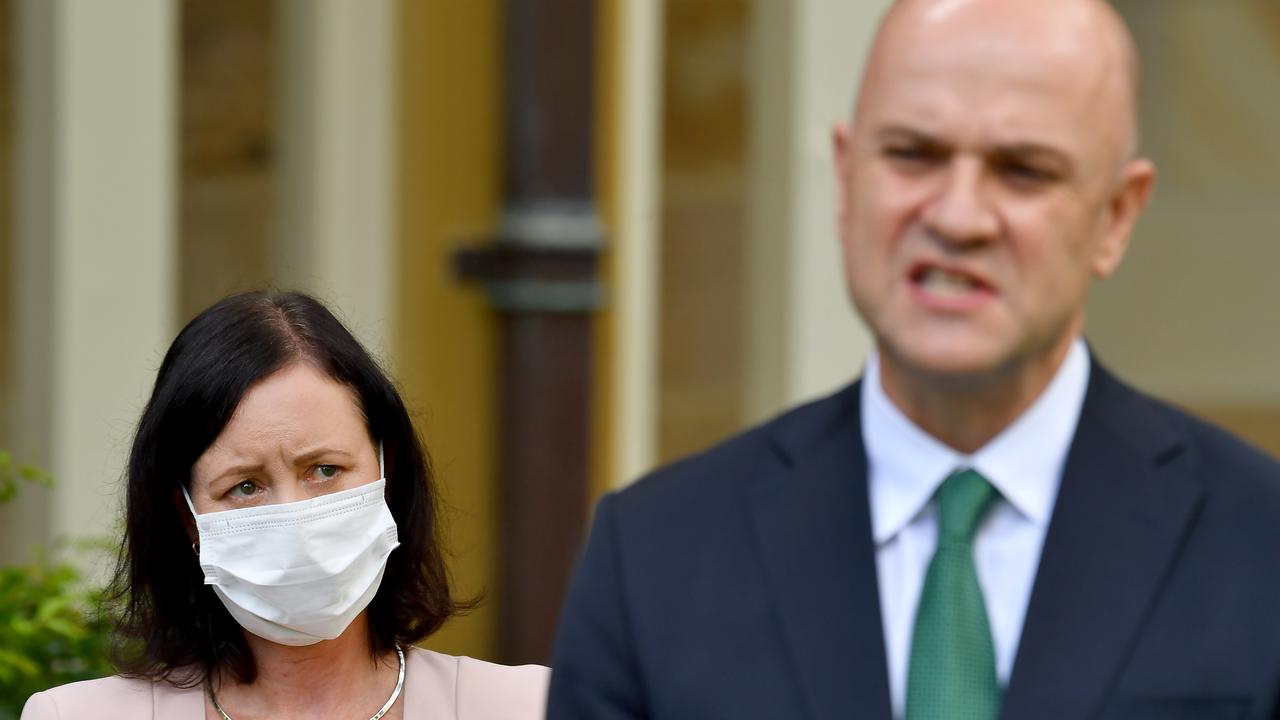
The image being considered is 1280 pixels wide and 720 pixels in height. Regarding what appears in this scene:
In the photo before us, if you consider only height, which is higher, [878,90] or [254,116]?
[878,90]

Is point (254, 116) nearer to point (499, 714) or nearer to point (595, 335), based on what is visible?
point (595, 335)

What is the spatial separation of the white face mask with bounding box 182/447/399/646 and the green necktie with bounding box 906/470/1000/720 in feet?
2.19

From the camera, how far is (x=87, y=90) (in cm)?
525

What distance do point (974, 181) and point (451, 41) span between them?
14.0ft

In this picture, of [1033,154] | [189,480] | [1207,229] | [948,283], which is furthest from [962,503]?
Answer: [1207,229]

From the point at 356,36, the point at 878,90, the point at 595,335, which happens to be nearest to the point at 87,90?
the point at 356,36

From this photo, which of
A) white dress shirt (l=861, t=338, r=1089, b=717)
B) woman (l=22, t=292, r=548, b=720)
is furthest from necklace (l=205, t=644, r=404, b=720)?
white dress shirt (l=861, t=338, r=1089, b=717)

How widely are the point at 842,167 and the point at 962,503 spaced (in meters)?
0.37

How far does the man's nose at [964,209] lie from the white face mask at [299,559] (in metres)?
0.76

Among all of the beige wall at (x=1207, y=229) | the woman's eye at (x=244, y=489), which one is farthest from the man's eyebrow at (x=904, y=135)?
the beige wall at (x=1207, y=229)

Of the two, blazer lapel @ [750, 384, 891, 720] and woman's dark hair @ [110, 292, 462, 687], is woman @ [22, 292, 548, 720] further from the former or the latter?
blazer lapel @ [750, 384, 891, 720]

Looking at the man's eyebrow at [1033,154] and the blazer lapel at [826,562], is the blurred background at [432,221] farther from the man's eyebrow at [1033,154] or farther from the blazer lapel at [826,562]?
the man's eyebrow at [1033,154]

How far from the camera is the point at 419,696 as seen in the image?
7.54ft

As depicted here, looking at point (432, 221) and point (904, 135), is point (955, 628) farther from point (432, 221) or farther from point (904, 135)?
point (432, 221)
